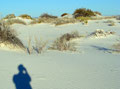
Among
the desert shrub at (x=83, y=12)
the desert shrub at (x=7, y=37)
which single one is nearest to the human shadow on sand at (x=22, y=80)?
the desert shrub at (x=7, y=37)

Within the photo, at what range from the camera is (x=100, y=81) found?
502 cm

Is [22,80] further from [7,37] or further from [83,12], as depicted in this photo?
[83,12]

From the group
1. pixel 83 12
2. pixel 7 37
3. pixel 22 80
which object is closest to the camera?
pixel 22 80

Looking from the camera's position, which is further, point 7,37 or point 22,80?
point 7,37

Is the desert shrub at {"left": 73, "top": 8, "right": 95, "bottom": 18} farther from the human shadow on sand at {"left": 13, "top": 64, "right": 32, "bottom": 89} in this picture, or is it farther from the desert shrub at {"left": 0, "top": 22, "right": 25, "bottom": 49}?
the human shadow on sand at {"left": 13, "top": 64, "right": 32, "bottom": 89}

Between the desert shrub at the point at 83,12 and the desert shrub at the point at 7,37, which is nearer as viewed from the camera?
the desert shrub at the point at 7,37

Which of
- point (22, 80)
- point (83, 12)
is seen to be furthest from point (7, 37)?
point (83, 12)

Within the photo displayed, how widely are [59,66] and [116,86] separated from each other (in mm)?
2113

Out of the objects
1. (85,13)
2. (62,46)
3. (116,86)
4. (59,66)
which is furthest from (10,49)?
(85,13)

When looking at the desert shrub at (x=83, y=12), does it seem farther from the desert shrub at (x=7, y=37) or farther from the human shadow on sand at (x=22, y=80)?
the human shadow on sand at (x=22, y=80)

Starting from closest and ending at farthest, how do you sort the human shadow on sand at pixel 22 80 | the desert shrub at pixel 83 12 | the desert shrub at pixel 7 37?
the human shadow on sand at pixel 22 80, the desert shrub at pixel 7 37, the desert shrub at pixel 83 12

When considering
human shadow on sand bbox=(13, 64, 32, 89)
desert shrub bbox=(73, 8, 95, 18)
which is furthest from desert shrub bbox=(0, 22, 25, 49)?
desert shrub bbox=(73, 8, 95, 18)

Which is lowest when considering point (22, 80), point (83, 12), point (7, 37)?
point (22, 80)

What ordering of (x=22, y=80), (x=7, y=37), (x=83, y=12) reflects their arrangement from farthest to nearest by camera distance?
(x=83, y=12), (x=7, y=37), (x=22, y=80)
